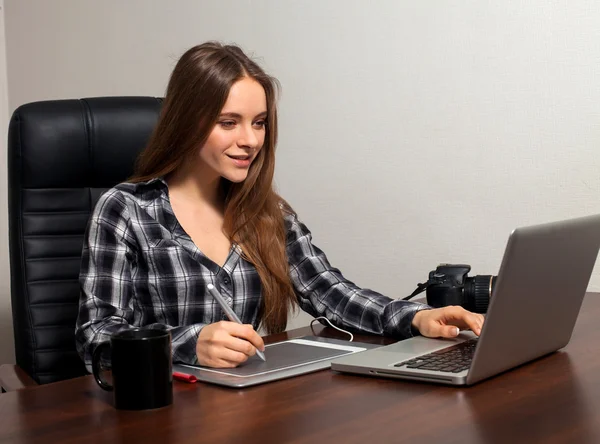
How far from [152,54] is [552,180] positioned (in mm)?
1448

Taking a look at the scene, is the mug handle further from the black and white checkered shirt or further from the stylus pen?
the black and white checkered shirt

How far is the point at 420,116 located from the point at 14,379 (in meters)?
1.18

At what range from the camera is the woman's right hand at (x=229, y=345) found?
1266mm

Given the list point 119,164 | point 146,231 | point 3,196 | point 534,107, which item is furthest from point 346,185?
point 3,196

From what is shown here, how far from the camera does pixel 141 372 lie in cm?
108

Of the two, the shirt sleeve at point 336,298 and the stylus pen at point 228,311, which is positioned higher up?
the stylus pen at point 228,311

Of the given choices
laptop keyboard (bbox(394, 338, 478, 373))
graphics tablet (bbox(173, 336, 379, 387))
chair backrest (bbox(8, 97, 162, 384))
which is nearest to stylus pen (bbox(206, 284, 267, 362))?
graphics tablet (bbox(173, 336, 379, 387))

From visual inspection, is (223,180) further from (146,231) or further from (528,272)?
(528,272)

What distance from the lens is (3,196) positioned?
330 centimetres

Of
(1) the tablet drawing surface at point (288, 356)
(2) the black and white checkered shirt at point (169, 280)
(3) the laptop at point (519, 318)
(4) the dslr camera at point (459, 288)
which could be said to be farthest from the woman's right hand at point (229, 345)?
(4) the dslr camera at point (459, 288)

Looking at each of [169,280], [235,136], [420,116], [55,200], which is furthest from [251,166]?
[420,116]

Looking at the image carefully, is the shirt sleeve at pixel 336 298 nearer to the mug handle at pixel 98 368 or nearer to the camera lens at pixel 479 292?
the camera lens at pixel 479 292

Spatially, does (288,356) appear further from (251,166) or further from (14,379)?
(14,379)

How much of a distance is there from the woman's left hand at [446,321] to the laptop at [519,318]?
0.03 m
